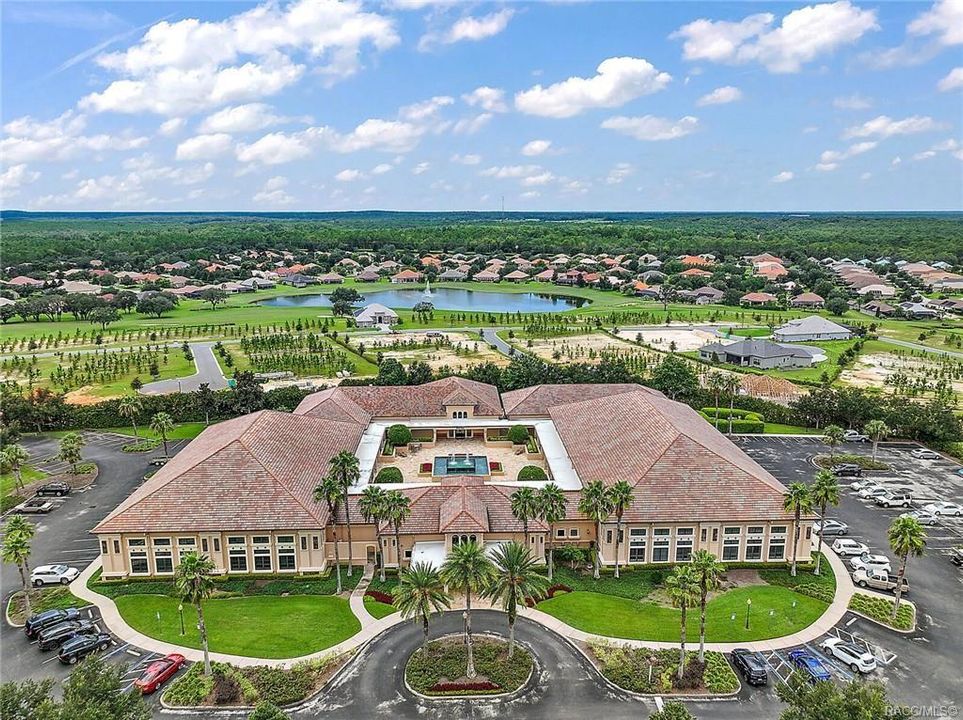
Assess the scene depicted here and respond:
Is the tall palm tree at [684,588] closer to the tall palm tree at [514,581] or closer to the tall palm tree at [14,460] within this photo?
the tall palm tree at [514,581]

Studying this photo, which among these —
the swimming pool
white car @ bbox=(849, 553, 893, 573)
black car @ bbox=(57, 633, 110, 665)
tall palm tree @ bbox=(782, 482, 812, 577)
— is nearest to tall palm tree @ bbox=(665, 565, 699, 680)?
tall palm tree @ bbox=(782, 482, 812, 577)

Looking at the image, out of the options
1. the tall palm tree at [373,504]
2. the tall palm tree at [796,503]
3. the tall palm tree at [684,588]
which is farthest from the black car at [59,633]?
the tall palm tree at [796,503]

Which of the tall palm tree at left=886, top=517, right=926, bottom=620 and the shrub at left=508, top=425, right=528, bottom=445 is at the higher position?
the tall palm tree at left=886, top=517, right=926, bottom=620

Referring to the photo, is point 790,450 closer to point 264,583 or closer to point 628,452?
point 628,452

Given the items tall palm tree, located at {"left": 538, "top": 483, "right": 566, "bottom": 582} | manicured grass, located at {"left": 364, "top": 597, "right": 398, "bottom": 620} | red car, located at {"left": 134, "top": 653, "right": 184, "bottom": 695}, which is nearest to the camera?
red car, located at {"left": 134, "top": 653, "right": 184, "bottom": 695}

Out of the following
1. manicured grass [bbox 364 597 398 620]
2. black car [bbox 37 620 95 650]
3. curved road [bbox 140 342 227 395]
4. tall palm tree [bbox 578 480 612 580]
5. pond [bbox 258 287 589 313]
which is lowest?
manicured grass [bbox 364 597 398 620]

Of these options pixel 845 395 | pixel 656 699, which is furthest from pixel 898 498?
pixel 656 699

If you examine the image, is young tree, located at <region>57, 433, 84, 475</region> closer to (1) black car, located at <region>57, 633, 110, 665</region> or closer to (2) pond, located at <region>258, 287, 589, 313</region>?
(1) black car, located at <region>57, 633, 110, 665</region>

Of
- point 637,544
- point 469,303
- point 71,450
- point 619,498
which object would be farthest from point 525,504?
point 469,303
